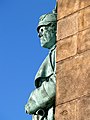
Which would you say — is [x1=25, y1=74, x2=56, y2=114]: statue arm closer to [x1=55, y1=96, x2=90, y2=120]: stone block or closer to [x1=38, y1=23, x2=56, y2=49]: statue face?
[x1=55, y1=96, x2=90, y2=120]: stone block

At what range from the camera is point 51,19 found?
10000 mm

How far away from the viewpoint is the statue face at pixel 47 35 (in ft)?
32.4

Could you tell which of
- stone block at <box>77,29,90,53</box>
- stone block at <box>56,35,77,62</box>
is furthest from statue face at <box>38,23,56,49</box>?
stone block at <box>77,29,90,53</box>

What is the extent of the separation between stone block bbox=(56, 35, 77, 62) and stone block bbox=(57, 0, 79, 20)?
43 centimetres

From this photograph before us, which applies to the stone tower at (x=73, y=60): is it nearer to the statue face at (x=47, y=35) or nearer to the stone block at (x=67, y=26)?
Answer: the stone block at (x=67, y=26)

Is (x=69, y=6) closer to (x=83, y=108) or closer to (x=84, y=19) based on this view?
(x=84, y=19)

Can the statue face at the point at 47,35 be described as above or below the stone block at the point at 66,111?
above

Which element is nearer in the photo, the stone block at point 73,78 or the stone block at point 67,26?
the stone block at point 73,78

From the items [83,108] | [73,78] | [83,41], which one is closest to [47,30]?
[83,41]

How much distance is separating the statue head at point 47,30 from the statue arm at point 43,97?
0.71 metres

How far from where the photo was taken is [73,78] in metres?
8.70

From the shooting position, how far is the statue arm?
9.10 metres

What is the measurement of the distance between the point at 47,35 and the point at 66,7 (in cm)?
69

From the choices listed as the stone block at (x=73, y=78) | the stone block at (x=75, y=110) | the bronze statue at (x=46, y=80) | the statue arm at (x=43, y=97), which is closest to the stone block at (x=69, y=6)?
the bronze statue at (x=46, y=80)
